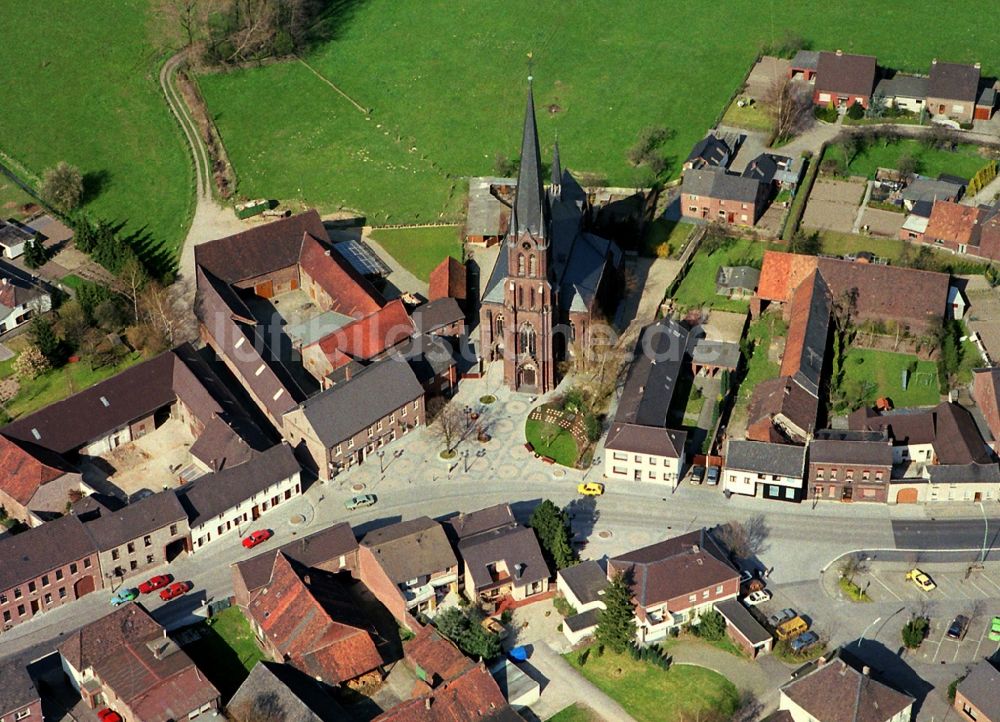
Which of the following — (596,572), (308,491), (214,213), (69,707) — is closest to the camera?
(69,707)

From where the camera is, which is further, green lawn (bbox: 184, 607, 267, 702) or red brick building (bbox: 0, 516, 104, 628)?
red brick building (bbox: 0, 516, 104, 628)

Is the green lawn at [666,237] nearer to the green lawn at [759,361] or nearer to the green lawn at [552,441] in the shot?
the green lawn at [759,361]

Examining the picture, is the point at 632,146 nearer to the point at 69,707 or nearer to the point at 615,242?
the point at 615,242

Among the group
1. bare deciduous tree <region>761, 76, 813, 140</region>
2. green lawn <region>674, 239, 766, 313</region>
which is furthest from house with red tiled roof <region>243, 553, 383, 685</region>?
bare deciduous tree <region>761, 76, 813, 140</region>

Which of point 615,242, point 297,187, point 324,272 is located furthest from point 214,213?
point 615,242

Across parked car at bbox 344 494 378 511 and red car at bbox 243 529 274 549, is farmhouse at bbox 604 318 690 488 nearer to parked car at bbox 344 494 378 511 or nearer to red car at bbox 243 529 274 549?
parked car at bbox 344 494 378 511

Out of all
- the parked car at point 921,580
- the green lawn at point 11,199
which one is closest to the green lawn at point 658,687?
the parked car at point 921,580
